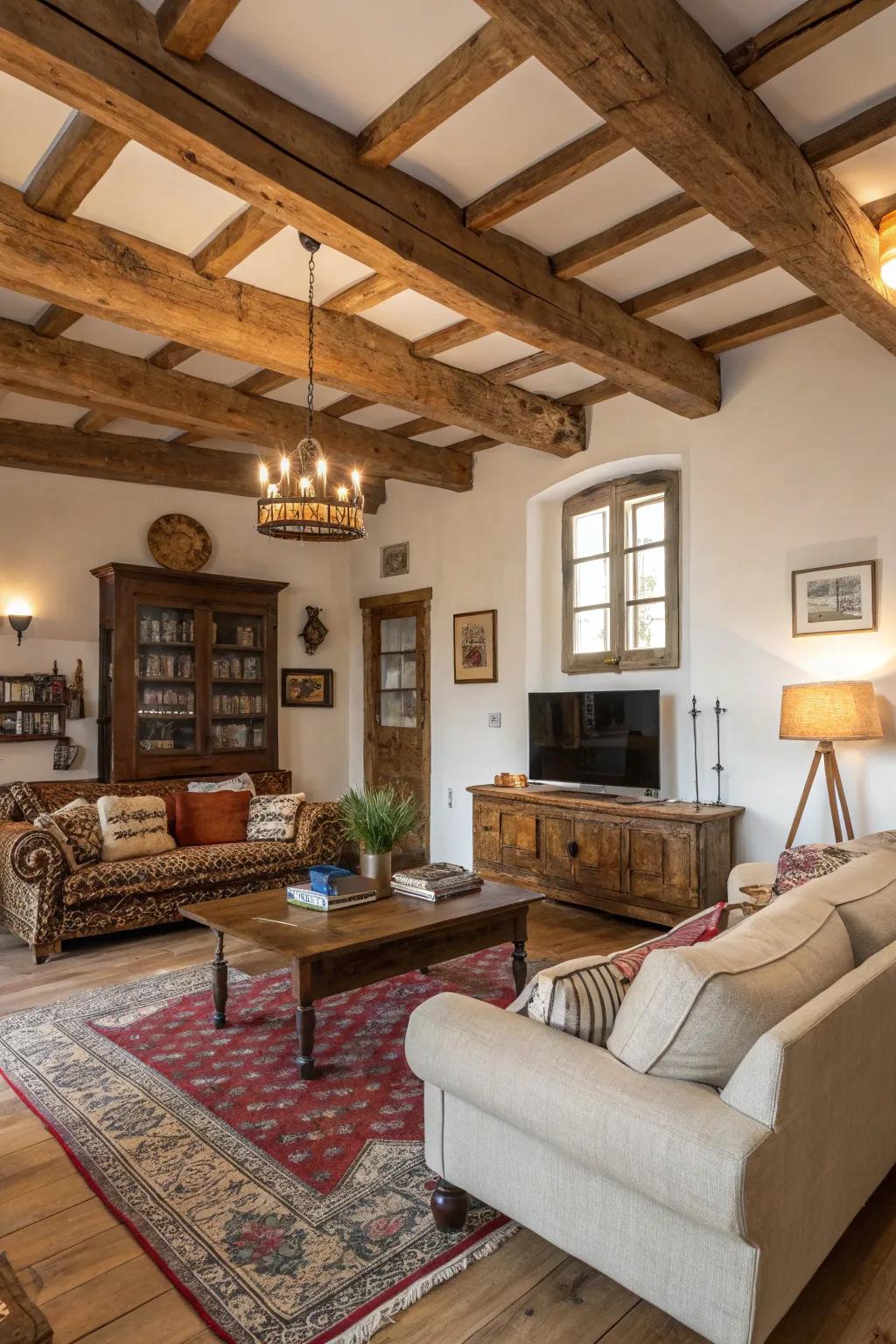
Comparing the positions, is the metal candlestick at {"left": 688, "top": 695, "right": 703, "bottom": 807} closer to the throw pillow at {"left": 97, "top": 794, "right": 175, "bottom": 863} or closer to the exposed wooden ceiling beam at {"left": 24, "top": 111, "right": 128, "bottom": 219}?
the throw pillow at {"left": 97, "top": 794, "right": 175, "bottom": 863}

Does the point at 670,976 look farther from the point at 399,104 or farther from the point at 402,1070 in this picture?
the point at 399,104

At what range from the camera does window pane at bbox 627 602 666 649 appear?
206 inches

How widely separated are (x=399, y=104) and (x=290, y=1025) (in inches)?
131

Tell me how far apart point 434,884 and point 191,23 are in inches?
117

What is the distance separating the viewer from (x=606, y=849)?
478 centimetres

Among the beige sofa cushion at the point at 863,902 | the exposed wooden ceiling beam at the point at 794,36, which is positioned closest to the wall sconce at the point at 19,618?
the exposed wooden ceiling beam at the point at 794,36

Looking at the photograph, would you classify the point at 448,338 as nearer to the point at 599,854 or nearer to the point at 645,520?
the point at 645,520

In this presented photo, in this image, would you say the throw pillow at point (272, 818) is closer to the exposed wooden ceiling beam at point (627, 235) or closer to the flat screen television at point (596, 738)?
the flat screen television at point (596, 738)

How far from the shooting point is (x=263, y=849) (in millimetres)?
5074

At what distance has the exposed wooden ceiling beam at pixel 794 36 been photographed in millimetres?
2275

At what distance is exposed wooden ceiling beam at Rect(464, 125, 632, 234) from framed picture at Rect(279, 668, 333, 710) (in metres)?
4.45

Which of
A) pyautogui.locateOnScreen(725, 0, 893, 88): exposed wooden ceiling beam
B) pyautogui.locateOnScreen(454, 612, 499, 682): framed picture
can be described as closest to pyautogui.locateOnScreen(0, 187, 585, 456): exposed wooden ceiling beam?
pyautogui.locateOnScreen(454, 612, 499, 682): framed picture

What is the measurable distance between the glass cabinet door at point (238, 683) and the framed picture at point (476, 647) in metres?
1.53

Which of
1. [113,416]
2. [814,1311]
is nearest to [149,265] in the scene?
[113,416]
